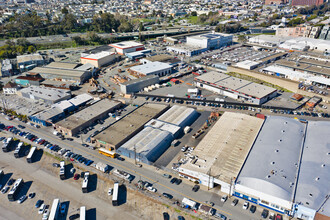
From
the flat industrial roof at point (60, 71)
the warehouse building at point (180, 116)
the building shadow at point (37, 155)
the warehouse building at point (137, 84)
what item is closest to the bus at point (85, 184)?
the building shadow at point (37, 155)

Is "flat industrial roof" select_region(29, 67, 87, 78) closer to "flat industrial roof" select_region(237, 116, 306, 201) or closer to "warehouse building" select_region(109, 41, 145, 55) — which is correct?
"warehouse building" select_region(109, 41, 145, 55)

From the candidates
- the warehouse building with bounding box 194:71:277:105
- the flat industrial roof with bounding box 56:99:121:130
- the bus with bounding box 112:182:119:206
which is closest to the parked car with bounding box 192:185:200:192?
the bus with bounding box 112:182:119:206

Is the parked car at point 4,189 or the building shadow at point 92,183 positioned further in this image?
the building shadow at point 92,183

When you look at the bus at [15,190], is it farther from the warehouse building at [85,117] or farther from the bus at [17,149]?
the warehouse building at [85,117]

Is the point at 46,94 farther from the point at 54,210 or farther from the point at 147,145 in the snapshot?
the point at 54,210

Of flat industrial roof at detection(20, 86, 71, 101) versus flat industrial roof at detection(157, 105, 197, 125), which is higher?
flat industrial roof at detection(20, 86, 71, 101)

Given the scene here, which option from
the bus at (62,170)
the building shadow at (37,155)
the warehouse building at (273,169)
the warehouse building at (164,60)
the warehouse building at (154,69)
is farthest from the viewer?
the warehouse building at (164,60)

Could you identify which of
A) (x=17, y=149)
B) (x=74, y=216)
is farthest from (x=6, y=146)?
(x=74, y=216)

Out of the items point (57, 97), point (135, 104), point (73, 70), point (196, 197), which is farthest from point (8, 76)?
point (196, 197)
